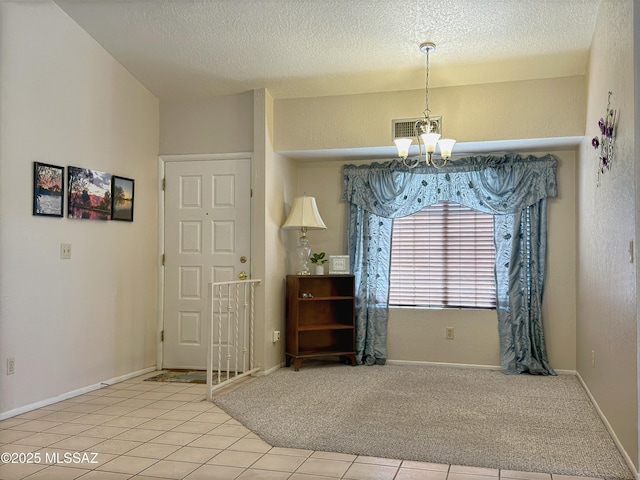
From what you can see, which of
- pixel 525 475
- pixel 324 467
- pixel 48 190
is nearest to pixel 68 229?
pixel 48 190

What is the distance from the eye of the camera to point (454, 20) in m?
4.45

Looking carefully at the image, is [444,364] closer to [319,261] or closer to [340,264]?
[340,264]

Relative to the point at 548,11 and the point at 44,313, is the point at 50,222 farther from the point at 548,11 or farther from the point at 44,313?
the point at 548,11

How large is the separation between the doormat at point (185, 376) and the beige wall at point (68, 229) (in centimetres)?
25

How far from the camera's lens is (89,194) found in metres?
4.90

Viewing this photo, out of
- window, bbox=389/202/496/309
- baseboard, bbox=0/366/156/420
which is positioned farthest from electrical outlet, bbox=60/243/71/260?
window, bbox=389/202/496/309

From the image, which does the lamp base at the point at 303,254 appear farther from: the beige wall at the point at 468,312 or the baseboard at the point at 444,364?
the baseboard at the point at 444,364

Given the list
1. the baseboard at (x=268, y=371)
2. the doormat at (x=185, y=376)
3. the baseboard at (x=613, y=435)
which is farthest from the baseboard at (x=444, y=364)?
the doormat at (x=185, y=376)

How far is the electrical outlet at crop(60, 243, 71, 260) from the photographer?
460 centimetres

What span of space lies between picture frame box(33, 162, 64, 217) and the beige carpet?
73.8 inches

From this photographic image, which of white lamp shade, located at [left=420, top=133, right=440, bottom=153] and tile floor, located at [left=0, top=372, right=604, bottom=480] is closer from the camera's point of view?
tile floor, located at [left=0, top=372, right=604, bottom=480]

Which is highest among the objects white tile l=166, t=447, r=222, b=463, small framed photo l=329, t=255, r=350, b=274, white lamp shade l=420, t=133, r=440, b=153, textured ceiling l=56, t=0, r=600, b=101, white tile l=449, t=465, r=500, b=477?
textured ceiling l=56, t=0, r=600, b=101

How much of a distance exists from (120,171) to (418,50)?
274cm

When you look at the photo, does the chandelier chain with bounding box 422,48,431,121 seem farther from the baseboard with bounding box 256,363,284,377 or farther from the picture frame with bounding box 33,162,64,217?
the picture frame with bounding box 33,162,64,217
